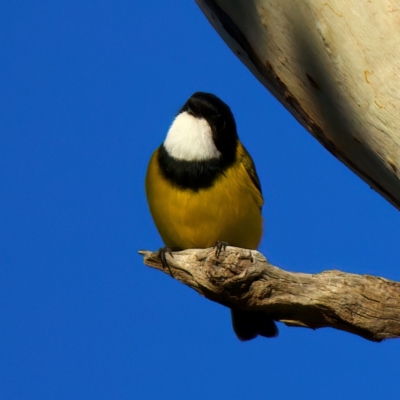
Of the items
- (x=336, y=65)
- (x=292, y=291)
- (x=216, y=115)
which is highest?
(x=216, y=115)

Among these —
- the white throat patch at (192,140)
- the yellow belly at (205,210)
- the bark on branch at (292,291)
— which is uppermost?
the white throat patch at (192,140)

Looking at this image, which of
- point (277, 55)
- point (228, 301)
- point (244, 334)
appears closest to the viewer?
point (228, 301)

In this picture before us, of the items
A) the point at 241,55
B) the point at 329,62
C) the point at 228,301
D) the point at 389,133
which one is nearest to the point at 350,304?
the point at 228,301

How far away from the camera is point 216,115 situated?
4660 mm

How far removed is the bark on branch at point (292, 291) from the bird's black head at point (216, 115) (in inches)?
42.2

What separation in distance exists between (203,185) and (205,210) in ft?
0.54

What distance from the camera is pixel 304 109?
419 cm

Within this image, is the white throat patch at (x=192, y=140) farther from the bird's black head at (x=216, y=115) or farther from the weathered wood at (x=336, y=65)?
the weathered wood at (x=336, y=65)

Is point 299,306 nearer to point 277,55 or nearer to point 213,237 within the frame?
point 213,237

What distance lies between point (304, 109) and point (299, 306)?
1.19m

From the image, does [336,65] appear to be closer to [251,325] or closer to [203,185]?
[203,185]

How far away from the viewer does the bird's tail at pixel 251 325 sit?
478 centimetres

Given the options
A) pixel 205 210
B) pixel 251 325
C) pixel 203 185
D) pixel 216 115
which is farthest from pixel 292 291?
pixel 216 115

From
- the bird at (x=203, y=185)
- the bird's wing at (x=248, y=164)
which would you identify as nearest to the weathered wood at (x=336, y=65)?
the bird at (x=203, y=185)
